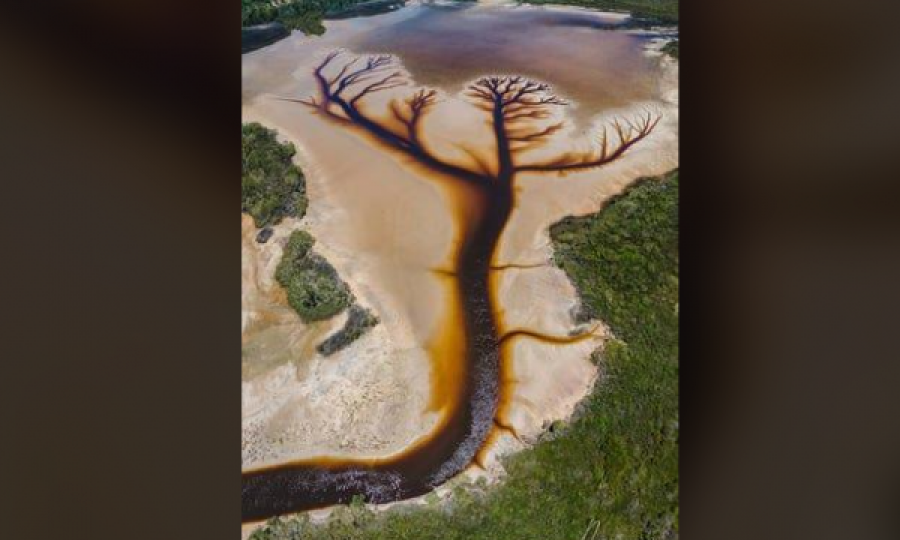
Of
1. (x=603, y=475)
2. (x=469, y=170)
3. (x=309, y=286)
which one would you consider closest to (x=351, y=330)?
(x=309, y=286)

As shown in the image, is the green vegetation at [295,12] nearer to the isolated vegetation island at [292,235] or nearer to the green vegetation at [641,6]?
the isolated vegetation island at [292,235]

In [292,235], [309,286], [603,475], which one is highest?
[292,235]

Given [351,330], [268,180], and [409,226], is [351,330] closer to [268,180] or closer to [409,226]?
[409,226]

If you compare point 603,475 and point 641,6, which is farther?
point 641,6

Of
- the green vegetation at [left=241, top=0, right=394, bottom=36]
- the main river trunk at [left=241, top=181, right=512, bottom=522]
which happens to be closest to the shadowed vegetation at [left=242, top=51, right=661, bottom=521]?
the main river trunk at [left=241, top=181, right=512, bottom=522]
